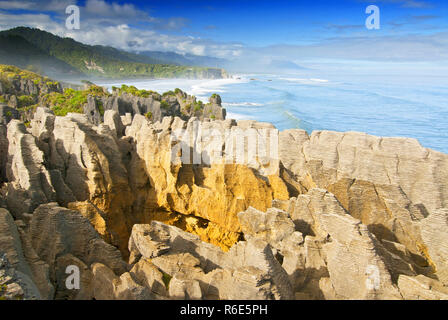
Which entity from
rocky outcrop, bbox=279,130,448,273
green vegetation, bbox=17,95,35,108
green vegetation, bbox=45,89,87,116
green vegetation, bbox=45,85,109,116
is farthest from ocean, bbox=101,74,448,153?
rocky outcrop, bbox=279,130,448,273

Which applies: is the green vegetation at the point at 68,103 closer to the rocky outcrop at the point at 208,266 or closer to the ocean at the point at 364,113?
the ocean at the point at 364,113

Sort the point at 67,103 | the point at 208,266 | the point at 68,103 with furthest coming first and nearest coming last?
the point at 67,103
the point at 68,103
the point at 208,266

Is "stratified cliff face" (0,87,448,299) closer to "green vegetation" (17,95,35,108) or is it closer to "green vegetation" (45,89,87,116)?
"green vegetation" (45,89,87,116)

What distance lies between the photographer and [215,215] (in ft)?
41.2

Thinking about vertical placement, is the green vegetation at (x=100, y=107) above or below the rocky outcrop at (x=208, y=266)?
above

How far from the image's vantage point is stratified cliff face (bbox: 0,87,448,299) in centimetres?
650

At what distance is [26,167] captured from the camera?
9.50m

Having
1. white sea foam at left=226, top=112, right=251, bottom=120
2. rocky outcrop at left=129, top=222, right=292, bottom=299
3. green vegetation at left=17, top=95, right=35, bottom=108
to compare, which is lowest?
rocky outcrop at left=129, top=222, right=292, bottom=299

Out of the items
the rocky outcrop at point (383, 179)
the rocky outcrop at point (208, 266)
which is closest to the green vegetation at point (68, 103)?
the rocky outcrop at point (383, 179)

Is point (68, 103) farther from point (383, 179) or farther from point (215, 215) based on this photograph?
point (383, 179)

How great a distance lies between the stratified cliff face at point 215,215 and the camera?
6.50 meters

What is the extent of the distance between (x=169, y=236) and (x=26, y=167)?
500 cm

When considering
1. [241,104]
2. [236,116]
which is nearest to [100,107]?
[236,116]
